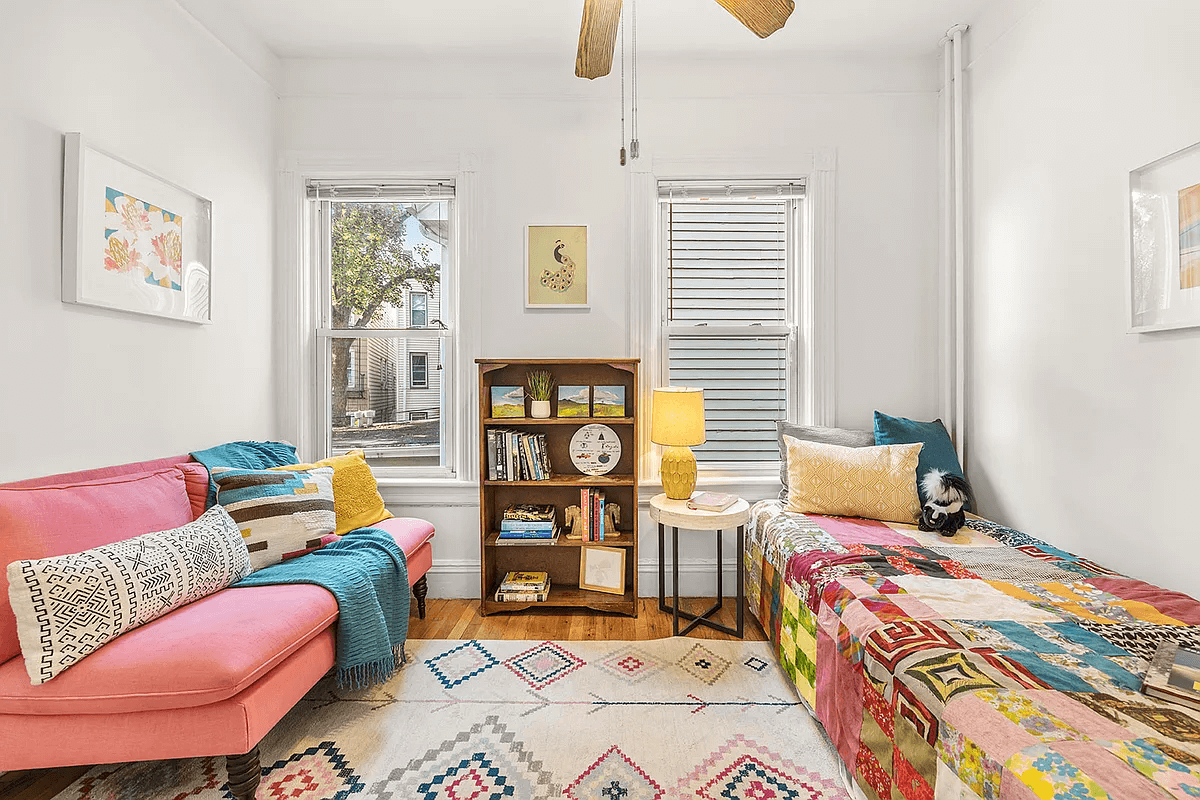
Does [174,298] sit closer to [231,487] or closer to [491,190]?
[231,487]

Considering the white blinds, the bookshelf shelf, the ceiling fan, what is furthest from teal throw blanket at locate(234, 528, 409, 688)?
the ceiling fan

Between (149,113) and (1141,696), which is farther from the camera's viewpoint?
(149,113)

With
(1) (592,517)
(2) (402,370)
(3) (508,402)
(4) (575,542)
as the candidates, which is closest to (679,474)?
(1) (592,517)

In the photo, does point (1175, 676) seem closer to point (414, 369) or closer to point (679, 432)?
point (679, 432)

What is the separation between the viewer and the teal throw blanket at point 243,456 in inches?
94.0

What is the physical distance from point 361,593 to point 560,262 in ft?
6.10

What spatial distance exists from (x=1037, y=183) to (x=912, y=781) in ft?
7.53

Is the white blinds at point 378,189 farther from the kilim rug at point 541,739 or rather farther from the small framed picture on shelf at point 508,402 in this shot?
the kilim rug at point 541,739

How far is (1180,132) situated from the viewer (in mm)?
1834

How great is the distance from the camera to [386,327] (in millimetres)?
3316

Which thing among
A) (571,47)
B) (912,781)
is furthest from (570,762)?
(571,47)

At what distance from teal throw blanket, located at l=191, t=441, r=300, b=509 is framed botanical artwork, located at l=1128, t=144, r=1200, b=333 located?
3.23 meters

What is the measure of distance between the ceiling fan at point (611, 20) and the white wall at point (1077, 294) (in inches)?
46.4

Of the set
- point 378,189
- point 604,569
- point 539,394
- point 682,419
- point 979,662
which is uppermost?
point 378,189
